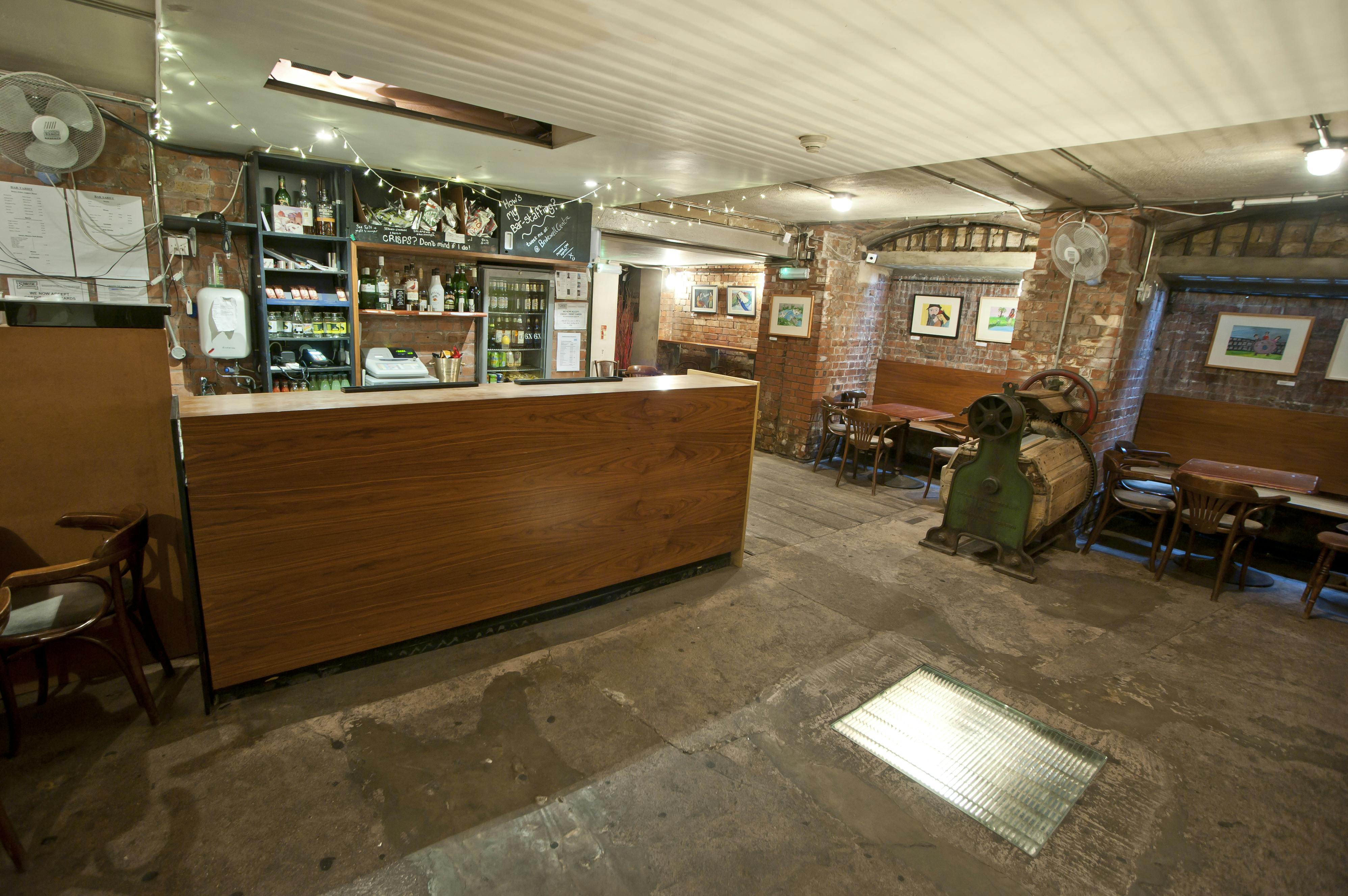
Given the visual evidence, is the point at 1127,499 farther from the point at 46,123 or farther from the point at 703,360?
the point at 46,123

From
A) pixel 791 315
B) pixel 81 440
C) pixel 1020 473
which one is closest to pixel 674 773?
pixel 81 440

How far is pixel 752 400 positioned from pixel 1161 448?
4973 mm

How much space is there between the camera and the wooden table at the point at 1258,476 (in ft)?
14.6

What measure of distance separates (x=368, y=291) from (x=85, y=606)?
3.33 metres

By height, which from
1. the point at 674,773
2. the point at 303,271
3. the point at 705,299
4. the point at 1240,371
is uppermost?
the point at 705,299

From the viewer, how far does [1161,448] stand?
19.8 feet

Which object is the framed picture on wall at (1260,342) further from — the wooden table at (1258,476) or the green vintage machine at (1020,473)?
the green vintage machine at (1020,473)

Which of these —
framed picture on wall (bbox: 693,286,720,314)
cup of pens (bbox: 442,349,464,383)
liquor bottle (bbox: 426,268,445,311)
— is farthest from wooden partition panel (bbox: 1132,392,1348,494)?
liquor bottle (bbox: 426,268,445,311)

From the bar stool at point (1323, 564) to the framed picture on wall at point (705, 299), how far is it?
25.3 feet

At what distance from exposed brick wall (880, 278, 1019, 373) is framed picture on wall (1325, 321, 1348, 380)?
8.30 feet

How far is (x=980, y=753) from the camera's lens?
2.47 meters

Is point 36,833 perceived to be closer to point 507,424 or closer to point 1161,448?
point 507,424

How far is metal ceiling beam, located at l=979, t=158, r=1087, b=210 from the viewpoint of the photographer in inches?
150

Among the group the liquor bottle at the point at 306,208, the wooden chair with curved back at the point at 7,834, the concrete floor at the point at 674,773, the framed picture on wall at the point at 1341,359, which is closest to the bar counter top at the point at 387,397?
the wooden chair with curved back at the point at 7,834
